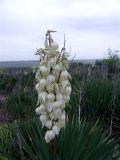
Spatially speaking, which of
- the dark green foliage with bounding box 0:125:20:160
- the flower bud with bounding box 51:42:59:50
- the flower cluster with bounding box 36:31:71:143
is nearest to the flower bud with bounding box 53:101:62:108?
the flower cluster with bounding box 36:31:71:143

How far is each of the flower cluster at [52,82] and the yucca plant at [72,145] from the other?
0.36 m

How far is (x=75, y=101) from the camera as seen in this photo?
26.2 ft

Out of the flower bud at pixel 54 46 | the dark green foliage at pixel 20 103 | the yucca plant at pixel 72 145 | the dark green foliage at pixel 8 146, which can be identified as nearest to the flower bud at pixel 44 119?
the yucca plant at pixel 72 145

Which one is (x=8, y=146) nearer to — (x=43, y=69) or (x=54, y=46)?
(x=43, y=69)

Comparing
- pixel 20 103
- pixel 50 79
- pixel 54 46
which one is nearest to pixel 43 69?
pixel 50 79

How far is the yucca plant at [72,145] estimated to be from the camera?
4430 millimetres

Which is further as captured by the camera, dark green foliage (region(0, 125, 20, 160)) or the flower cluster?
dark green foliage (region(0, 125, 20, 160))

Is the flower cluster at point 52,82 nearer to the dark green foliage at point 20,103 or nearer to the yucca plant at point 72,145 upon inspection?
the yucca plant at point 72,145

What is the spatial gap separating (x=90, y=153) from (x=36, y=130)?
0.70m

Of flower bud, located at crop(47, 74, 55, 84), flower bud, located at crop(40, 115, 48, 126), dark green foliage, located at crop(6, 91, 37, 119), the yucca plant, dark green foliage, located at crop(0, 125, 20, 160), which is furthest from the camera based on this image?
dark green foliage, located at crop(6, 91, 37, 119)

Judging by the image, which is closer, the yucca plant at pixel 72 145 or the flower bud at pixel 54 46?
the flower bud at pixel 54 46

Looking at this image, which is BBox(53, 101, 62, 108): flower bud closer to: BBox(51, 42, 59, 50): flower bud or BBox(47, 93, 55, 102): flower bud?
BBox(47, 93, 55, 102): flower bud

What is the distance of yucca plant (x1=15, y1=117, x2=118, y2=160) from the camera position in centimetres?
443

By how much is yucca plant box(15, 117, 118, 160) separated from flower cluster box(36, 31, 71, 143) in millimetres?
362
